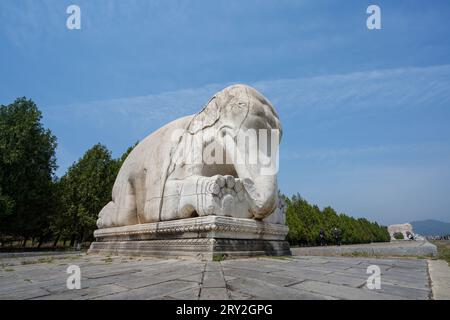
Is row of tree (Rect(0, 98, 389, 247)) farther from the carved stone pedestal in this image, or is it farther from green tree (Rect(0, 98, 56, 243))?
the carved stone pedestal

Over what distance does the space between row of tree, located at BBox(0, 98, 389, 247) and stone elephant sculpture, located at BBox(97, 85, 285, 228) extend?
12.4m

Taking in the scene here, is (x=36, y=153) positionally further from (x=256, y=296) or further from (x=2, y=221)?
(x=256, y=296)

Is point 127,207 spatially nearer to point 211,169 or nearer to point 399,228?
point 211,169

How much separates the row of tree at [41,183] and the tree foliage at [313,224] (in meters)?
17.5

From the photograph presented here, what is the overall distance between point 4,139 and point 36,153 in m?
1.86

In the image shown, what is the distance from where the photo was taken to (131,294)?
254cm

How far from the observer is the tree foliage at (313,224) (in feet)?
106

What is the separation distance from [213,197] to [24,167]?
53.0 feet

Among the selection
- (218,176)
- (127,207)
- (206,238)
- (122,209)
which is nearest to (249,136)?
(218,176)

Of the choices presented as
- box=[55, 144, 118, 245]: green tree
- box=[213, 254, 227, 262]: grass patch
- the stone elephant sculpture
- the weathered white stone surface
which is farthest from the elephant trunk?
the weathered white stone surface

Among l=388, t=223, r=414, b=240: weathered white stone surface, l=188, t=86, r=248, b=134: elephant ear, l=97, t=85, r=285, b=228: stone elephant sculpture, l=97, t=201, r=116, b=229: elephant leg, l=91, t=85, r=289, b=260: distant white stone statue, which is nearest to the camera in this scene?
l=91, t=85, r=289, b=260: distant white stone statue

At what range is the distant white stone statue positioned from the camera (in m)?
5.96

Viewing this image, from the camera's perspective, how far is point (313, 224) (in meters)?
34.7

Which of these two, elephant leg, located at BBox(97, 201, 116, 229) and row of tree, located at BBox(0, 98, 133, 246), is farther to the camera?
row of tree, located at BBox(0, 98, 133, 246)
